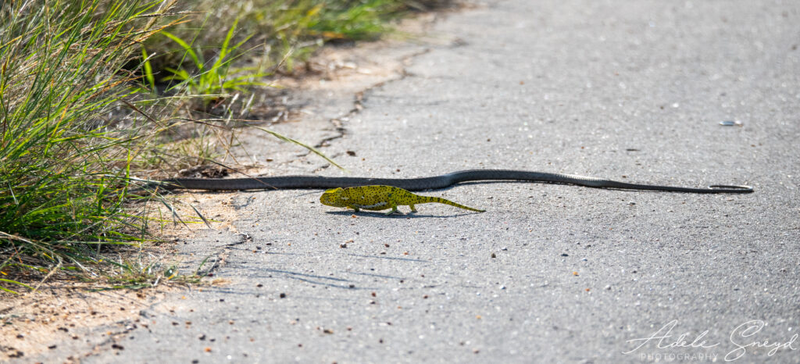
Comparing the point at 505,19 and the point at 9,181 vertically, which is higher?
the point at 9,181

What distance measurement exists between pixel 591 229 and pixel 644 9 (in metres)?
7.94

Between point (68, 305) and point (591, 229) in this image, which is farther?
point (591, 229)

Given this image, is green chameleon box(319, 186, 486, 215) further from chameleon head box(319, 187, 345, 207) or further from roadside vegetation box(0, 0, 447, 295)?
roadside vegetation box(0, 0, 447, 295)

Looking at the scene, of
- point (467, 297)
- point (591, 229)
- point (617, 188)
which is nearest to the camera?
point (467, 297)

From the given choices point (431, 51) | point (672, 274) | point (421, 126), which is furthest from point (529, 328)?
point (431, 51)

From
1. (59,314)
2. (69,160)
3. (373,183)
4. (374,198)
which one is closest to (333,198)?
(374,198)

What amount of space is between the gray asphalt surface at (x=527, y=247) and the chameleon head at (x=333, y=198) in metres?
0.08

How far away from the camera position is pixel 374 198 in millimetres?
3691

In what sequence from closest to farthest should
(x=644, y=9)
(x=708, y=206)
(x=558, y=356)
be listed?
(x=558, y=356) → (x=708, y=206) → (x=644, y=9)

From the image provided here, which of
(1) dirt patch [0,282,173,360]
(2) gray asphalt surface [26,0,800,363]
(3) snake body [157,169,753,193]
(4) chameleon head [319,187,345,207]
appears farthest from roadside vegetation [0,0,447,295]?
(4) chameleon head [319,187,345,207]

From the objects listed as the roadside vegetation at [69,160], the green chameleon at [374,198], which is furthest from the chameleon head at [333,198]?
the roadside vegetation at [69,160]

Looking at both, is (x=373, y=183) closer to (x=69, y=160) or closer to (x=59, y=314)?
(x=69, y=160)

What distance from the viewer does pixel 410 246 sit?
3.24 metres

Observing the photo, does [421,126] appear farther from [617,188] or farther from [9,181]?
[9,181]
